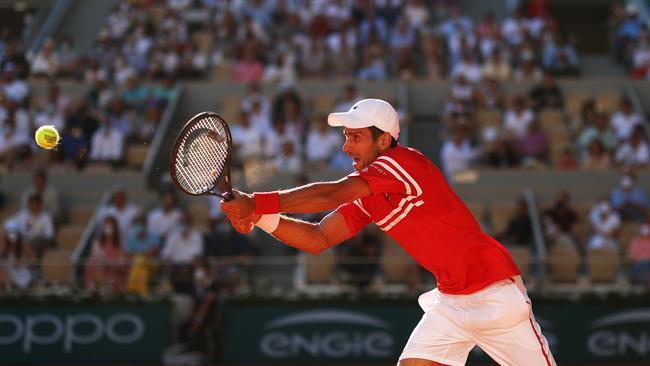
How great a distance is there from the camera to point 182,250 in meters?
14.7

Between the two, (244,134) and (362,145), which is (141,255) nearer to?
(244,134)

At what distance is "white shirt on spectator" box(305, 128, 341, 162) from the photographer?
16391 millimetres

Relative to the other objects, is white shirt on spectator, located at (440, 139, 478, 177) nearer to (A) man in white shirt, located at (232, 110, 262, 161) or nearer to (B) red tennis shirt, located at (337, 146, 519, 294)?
(A) man in white shirt, located at (232, 110, 262, 161)

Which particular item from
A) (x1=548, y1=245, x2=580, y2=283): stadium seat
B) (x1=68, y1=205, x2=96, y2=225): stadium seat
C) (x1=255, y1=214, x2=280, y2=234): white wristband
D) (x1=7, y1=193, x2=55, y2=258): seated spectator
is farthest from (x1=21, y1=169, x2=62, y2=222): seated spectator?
(x1=255, y1=214, x2=280, y2=234): white wristband

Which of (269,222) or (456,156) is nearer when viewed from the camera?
(269,222)

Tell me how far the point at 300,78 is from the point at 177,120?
6.75 feet

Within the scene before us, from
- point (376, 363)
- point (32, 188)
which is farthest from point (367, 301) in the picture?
point (32, 188)

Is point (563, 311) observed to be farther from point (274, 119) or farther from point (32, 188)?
point (32, 188)

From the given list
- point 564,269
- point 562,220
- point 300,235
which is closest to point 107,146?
point 562,220

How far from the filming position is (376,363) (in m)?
14.1

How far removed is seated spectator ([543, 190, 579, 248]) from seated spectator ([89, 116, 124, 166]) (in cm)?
598

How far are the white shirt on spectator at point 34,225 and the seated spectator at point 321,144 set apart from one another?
12.0 feet

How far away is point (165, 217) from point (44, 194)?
1.79 m

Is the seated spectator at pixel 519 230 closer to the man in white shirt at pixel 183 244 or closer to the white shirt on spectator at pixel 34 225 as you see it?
the man in white shirt at pixel 183 244
